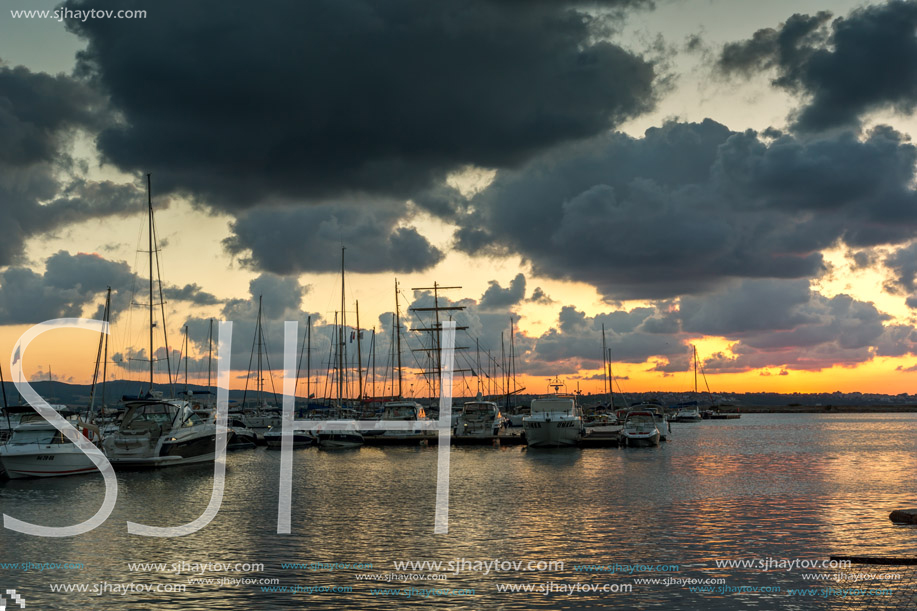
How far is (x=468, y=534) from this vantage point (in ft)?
90.2

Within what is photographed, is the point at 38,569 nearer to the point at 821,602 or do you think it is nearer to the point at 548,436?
the point at 821,602

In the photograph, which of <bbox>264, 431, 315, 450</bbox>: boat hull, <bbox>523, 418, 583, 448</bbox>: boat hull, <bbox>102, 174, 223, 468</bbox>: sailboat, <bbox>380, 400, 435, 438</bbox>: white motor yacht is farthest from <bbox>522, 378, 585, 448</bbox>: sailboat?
<bbox>102, 174, 223, 468</bbox>: sailboat

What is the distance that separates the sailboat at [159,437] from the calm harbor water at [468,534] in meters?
1.13

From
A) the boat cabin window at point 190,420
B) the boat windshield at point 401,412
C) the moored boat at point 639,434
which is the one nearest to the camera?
the boat cabin window at point 190,420

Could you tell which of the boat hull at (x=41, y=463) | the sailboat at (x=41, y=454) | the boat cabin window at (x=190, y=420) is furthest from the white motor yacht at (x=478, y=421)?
the boat hull at (x=41, y=463)

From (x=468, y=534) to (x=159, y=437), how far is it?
32.2 meters

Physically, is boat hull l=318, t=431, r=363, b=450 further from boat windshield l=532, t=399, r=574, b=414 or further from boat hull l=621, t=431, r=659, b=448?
boat hull l=621, t=431, r=659, b=448

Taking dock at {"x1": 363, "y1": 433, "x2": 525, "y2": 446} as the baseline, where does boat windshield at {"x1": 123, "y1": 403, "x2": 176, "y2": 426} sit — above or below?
above

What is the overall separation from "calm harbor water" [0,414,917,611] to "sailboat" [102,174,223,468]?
1134 millimetres

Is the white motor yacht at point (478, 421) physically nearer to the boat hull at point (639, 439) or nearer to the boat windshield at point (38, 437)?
the boat hull at point (639, 439)

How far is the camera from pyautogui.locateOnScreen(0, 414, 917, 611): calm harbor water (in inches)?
754

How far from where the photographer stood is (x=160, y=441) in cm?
5241

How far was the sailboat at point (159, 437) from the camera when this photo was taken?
51656mm

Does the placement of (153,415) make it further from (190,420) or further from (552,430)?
(552,430)
